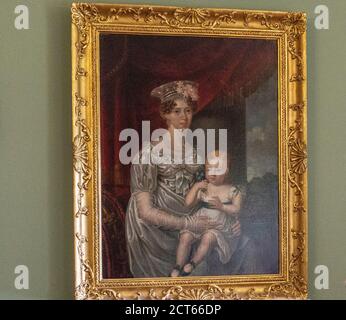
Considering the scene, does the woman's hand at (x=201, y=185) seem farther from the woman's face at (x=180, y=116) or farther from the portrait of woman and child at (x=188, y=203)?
the woman's face at (x=180, y=116)

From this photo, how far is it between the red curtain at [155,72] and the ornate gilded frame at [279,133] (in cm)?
A: 3

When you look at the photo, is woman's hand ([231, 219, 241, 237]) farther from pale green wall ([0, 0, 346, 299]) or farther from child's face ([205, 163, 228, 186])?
pale green wall ([0, 0, 346, 299])

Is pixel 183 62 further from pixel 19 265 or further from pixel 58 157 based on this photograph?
pixel 19 265

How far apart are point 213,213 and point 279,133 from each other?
0.36 metres

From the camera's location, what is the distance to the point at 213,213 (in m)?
1.67

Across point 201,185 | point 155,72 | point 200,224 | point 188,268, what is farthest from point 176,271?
point 155,72

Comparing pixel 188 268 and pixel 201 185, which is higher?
pixel 201 185

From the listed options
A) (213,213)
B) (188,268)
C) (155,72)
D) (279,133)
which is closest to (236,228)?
(213,213)

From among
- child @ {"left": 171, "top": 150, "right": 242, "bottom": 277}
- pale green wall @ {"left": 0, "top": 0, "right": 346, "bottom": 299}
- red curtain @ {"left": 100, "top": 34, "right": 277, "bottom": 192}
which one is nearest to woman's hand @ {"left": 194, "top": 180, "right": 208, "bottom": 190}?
child @ {"left": 171, "top": 150, "right": 242, "bottom": 277}

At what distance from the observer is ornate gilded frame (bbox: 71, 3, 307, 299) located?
1.61 meters

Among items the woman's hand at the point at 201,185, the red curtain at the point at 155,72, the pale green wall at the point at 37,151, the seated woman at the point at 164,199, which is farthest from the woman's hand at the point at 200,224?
the pale green wall at the point at 37,151

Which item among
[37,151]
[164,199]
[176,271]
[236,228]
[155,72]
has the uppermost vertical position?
[155,72]

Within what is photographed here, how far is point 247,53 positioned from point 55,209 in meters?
0.83

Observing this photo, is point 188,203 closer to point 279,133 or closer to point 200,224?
Result: point 200,224
